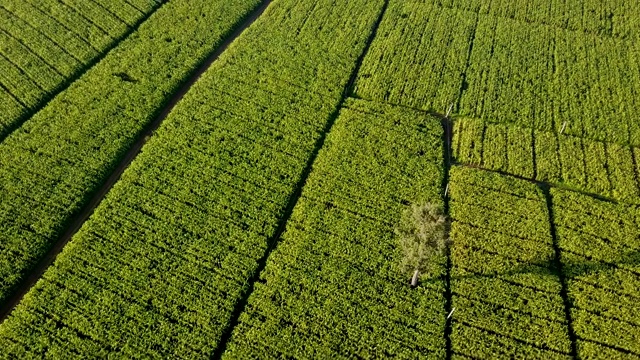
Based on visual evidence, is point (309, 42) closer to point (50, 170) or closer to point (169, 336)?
point (50, 170)

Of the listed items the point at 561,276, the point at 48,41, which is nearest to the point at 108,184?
the point at 48,41

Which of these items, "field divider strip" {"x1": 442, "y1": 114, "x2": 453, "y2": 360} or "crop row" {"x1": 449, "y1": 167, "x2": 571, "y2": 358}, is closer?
"crop row" {"x1": 449, "y1": 167, "x2": 571, "y2": 358}

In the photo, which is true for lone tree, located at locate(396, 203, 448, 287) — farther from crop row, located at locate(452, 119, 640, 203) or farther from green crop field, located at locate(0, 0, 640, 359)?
crop row, located at locate(452, 119, 640, 203)

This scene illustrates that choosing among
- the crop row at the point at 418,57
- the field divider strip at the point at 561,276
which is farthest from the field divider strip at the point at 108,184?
the field divider strip at the point at 561,276

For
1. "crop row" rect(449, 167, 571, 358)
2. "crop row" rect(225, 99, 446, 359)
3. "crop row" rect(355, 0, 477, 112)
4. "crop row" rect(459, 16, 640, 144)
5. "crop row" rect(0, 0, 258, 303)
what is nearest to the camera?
"crop row" rect(225, 99, 446, 359)

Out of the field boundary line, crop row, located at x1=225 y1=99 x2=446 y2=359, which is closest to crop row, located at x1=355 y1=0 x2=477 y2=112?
the field boundary line

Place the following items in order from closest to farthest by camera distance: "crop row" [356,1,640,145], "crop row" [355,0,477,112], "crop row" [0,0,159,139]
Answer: "crop row" [0,0,159,139], "crop row" [356,1,640,145], "crop row" [355,0,477,112]

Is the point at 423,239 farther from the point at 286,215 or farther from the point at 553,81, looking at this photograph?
the point at 553,81
